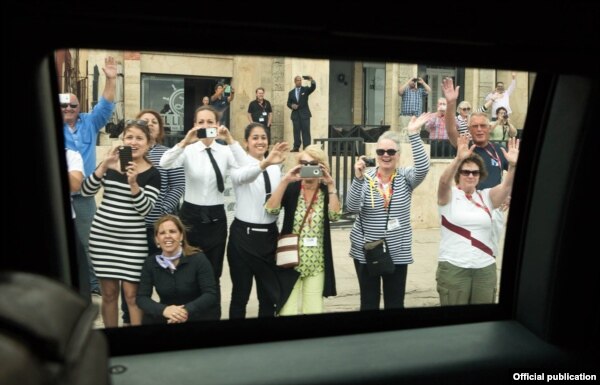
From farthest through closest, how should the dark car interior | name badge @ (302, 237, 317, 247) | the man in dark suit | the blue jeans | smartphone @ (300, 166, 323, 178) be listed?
the man in dark suit, smartphone @ (300, 166, 323, 178), name badge @ (302, 237, 317, 247), the blue jeans, the dark car interior

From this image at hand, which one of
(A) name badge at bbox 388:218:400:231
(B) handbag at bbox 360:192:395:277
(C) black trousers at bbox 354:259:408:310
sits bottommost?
(C) black trousers at bbox 354:259:408:310

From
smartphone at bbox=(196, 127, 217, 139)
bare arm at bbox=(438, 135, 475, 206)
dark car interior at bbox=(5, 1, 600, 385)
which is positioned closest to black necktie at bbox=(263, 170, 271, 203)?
smartphone at bbox=(196, 127, 217, 139)

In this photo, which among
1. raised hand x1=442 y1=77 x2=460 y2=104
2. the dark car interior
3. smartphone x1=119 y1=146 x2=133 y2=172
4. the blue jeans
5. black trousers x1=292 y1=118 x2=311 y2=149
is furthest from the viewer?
black trousers x1=292 y1=118 x2=311 y2=149

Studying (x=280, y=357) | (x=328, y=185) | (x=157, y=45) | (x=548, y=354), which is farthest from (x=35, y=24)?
(x=328, y=185)

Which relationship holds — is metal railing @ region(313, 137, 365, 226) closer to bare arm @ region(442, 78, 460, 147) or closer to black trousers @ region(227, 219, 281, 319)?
black trousers @ region(227, 219, 281, 319)

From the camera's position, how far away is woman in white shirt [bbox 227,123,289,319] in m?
4.86

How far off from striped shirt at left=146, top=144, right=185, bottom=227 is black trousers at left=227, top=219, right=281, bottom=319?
17.4 inches

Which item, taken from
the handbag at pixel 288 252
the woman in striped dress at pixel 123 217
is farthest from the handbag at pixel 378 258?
the woman in striped dress at pixel 123 217

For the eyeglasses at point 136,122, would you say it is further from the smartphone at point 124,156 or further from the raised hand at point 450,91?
the raised hand at point 450,91

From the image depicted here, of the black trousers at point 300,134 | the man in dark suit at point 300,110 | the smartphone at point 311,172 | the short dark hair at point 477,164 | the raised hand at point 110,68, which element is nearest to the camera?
the raised hand at point 110,68

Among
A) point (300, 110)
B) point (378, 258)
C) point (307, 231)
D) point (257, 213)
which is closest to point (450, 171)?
point (378, 258)

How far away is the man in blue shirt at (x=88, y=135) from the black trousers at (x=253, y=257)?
0.95 meters

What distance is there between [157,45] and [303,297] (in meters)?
3.06

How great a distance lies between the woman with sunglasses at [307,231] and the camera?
4.93 m
